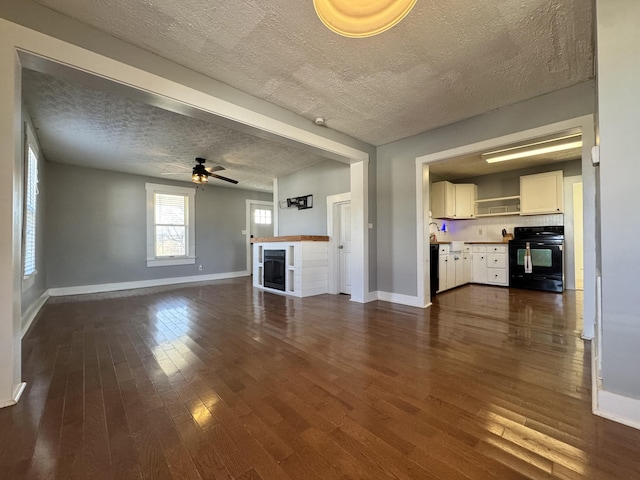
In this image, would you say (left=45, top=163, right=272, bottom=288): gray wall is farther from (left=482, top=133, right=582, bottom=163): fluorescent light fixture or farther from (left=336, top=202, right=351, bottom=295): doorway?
(left=482, top=133, right=582, bottom=163): fluorescent light fixture

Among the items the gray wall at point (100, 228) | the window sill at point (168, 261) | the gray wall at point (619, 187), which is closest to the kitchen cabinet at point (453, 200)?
the gray wall at point (619, 187)

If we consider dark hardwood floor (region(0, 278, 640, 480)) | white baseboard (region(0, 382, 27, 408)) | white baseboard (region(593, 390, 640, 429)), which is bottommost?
dark hardwood floor (region(0, 278, 640, 480))

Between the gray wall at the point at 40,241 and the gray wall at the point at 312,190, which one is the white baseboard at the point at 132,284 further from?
the gray wall at the point at 312,190

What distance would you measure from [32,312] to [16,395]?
2847 mm

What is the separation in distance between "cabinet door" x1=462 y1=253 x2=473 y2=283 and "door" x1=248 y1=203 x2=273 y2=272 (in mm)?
5631

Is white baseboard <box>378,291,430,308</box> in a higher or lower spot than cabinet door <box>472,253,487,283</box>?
lower

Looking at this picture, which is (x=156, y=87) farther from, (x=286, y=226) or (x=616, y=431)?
(x=286, y=226)

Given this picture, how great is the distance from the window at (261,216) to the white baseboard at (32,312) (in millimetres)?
4853

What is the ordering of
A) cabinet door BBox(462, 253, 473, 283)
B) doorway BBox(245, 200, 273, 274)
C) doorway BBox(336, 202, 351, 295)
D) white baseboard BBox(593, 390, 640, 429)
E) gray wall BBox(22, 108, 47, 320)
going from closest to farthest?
white baseboard BBox(593, 390, 640, 429) < gray wall BBox(22, 108, 47, 320) < doorway BBox(336, 202, 351, 295) < cabinet door BBox(462, 253, 473, 283) < doorway BBox(245, 200, 273, 274)

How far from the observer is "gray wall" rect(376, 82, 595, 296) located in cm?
297

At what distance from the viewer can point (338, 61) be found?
7.66 feet

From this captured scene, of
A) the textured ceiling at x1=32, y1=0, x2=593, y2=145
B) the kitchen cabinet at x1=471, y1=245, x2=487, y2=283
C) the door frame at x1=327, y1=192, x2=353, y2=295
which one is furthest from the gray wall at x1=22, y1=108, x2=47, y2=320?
the kitchen cabinet at x1=471, y1=245, x2=487, y2=283

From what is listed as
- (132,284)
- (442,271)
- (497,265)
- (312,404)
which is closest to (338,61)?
(312,404)

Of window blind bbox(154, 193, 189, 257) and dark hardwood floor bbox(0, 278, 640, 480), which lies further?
window blind bbox(154, 193, 189, 257)
